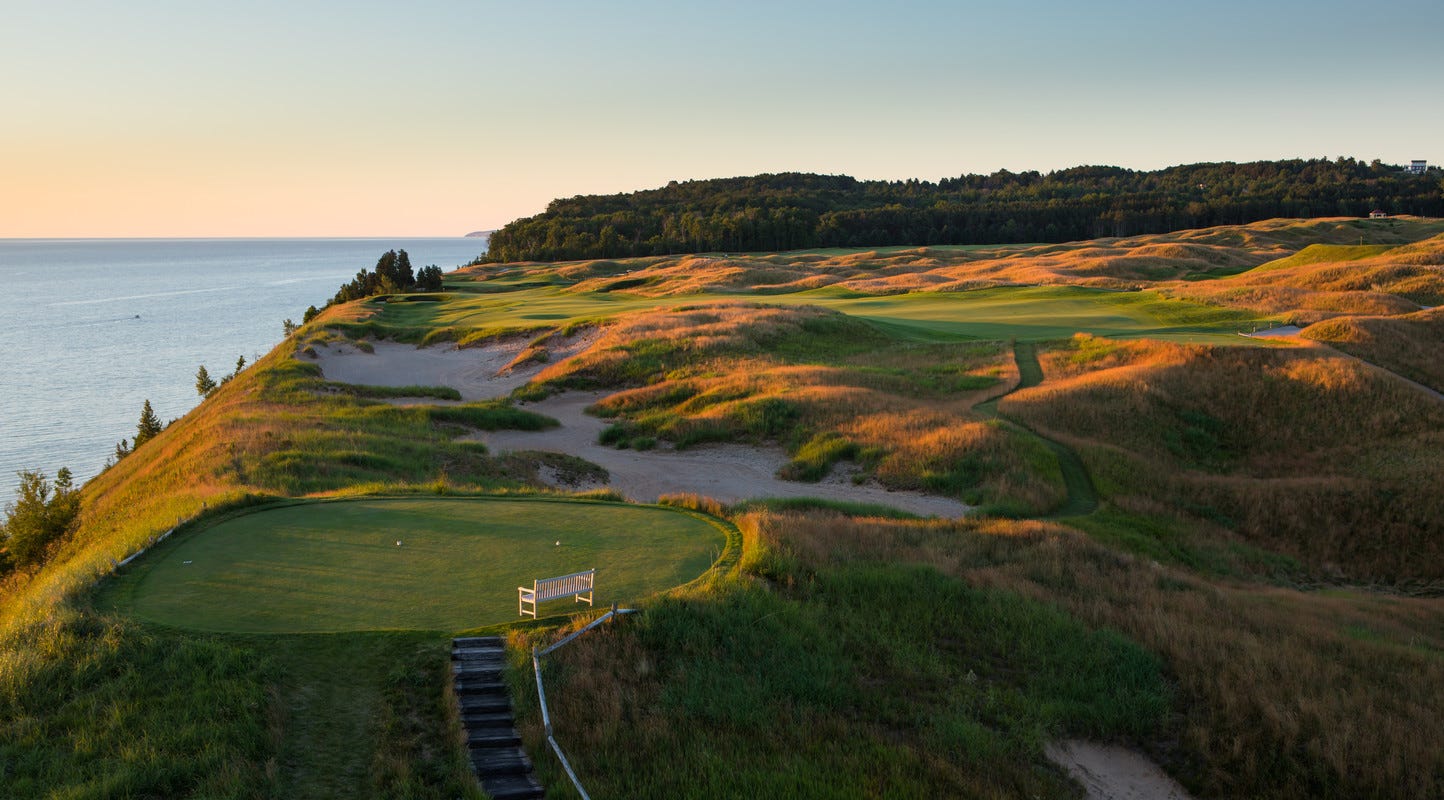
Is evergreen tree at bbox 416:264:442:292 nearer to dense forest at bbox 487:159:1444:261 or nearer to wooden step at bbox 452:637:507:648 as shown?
dense forest at bbox 487:159:1444:261

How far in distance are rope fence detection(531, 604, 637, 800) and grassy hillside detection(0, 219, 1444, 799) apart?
0.12m

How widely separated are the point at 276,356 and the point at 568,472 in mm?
30352

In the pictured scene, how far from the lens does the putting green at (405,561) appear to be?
10609 mm

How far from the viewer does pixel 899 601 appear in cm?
1219

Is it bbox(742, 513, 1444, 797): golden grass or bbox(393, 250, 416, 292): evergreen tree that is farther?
bbox(393, 250, 416, 292): evergreen tree

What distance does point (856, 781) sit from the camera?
8.43 metres

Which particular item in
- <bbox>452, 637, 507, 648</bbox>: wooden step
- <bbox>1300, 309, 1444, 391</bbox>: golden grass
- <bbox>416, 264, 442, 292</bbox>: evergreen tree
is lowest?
<bbox>452, 637, 507, 648</bbox>: wooden step

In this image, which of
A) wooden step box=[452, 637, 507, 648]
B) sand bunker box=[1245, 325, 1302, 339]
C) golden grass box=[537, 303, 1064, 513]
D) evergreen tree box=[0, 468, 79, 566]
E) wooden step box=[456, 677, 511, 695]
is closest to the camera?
wooden step box=[456, 677, 511, 695]

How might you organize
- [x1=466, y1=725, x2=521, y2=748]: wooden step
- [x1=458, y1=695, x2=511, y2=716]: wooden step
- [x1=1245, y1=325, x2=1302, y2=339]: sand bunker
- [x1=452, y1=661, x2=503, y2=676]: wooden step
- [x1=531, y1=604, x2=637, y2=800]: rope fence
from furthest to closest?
[x1=1245, y1=325, x2=1302, y2=339]: sand bunker < [x1=452, y1=661, x2=503, y2=676]: wooden step < [x1=458, y1=695, x2=511, y2=716]: wooden step < [x1=466, y1=725, x2=521, y2=748]: wooden step < [x1=531, y1=604, x2=637, y2=800]: rope fence

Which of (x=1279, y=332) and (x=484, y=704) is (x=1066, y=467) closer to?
(x=1279, y=332)

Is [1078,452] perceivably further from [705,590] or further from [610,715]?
[610,715]

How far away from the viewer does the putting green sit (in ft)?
34.8

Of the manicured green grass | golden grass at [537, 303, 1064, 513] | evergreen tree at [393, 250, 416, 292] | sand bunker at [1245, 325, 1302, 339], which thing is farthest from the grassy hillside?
evergreen tree at [393, 250, 416, 292]

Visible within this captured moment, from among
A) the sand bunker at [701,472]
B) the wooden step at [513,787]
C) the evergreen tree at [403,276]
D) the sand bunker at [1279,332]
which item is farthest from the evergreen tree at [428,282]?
the wooden step at [513,787]
